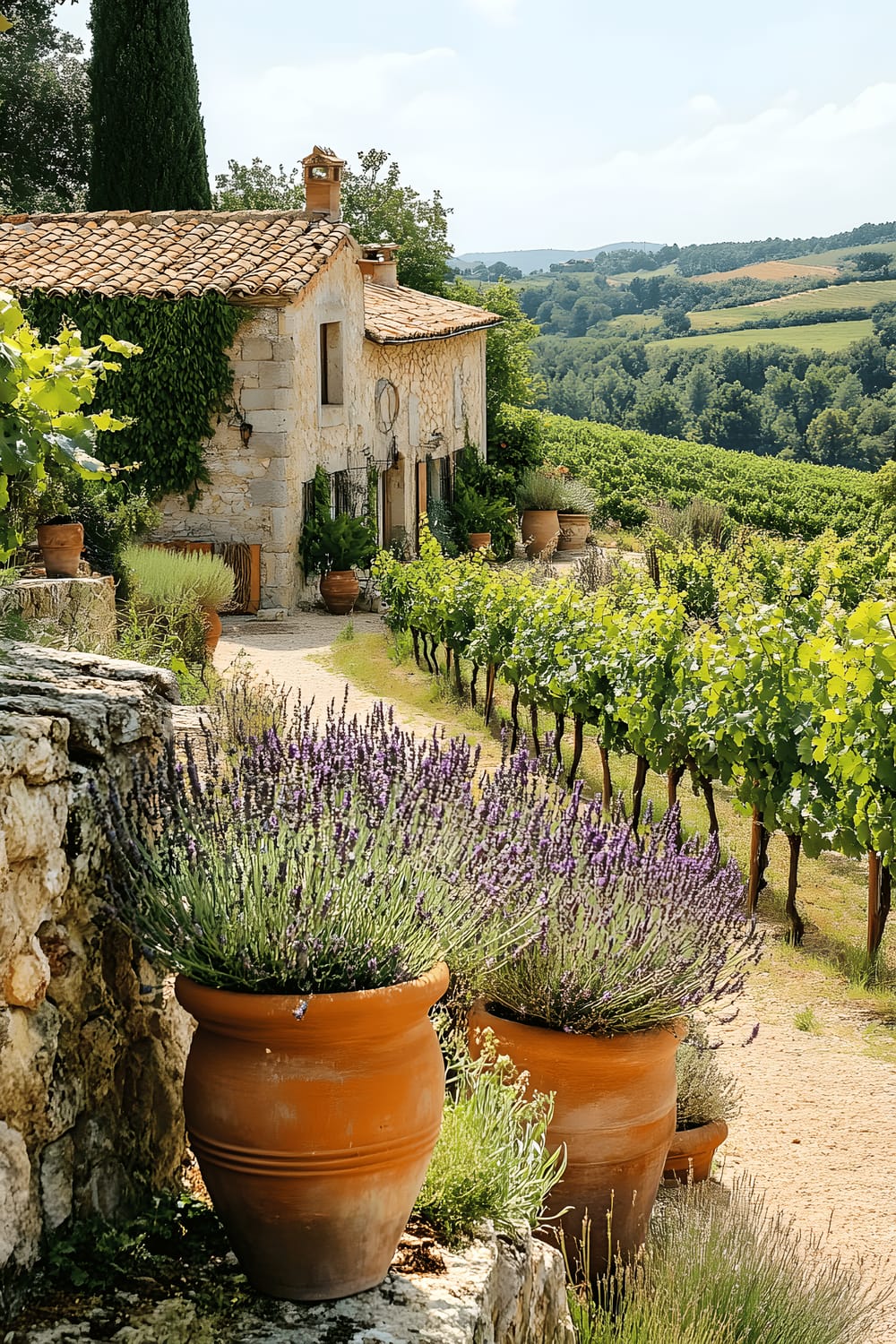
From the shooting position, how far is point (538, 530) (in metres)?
22.9

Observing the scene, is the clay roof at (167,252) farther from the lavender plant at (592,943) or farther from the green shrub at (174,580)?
the lavender plant at (592,943)

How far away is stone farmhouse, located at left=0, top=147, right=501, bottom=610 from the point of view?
49.9ft

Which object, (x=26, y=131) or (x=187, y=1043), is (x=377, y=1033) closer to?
(x=187, y=1043)

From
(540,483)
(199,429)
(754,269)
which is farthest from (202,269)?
(754,269)

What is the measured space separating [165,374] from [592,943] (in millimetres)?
13073

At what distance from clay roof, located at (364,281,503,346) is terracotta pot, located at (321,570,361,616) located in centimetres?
395

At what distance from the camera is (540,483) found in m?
23.5

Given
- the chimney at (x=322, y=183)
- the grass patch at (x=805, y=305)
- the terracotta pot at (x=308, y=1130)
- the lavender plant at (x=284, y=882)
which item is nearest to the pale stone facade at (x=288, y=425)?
the chimney at (x=322, y=183)

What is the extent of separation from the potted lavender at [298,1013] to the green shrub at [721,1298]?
0.78m

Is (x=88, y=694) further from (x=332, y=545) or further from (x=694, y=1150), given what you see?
(x=332, y=545)

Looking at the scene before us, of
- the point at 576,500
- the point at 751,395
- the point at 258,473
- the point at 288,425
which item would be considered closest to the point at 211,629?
the point at 258,473

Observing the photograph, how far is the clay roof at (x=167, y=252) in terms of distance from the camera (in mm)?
15133

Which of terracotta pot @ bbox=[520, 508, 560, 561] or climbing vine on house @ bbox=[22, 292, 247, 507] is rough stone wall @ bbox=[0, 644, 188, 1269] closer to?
climbing vine on house @ bbox=[22, 292, 247, 507]

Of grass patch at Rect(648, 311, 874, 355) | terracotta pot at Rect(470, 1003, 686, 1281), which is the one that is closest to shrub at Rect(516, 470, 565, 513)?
terracotta pot at Rect(470, 1003, 686, 1281)
